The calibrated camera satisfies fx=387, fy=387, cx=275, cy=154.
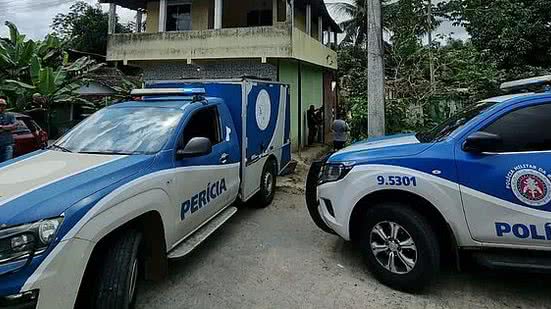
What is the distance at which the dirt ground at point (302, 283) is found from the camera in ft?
11.9

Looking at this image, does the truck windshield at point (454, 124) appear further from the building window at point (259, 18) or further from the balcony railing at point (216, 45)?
the building window at point (259, 18)

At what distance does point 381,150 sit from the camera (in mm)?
4113

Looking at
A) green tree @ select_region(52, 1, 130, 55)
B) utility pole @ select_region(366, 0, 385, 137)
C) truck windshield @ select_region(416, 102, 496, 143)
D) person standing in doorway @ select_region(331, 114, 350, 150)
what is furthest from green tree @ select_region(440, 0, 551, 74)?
green tree @ select_region(52, 1, 130, 55)

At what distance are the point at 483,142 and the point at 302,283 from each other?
7.28 feet

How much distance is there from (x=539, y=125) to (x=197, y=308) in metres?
3.53

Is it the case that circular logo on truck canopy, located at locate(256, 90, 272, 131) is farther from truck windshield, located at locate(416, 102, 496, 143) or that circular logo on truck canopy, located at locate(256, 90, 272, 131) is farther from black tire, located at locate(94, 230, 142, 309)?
black tire, located at locate(94, 230, 142, 309)

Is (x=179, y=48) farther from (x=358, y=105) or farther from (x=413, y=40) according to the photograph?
(x=413, y=40)

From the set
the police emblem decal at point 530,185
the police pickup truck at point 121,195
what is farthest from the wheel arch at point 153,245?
the police emblem decal at point 530,185

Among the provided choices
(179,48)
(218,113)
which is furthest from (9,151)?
(179,48)

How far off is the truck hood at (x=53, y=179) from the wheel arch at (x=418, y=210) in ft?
7.27

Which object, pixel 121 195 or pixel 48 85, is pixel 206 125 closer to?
pixel 121 195

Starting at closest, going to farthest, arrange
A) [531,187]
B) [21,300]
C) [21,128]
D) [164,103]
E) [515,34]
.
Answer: [21,300] < [531,187] < [164,103] < [21,128] < [515,34]

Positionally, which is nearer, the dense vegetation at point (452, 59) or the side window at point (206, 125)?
the side window at point (206, 125)

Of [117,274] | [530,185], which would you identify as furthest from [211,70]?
[530,185]
